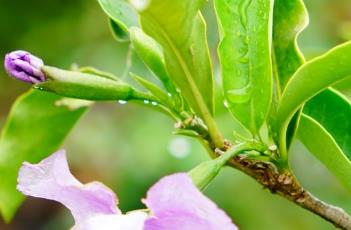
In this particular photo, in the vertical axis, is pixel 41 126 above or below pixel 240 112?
below

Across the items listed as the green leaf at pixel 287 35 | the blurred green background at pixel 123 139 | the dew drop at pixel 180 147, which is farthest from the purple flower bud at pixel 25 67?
the dew drop at pixel 180 147

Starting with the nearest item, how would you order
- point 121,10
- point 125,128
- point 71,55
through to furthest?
point 121,10 → point 125,128 → point 71,55

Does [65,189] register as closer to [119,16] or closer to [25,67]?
[25,67]

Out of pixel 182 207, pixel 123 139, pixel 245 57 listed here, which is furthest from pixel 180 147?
pixel 182 207

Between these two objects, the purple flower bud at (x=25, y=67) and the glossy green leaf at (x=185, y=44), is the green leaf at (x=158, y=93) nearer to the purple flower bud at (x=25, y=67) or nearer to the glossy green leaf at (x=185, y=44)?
the glossy green leaf at (x=185, y=44)

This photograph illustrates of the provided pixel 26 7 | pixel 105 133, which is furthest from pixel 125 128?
pixel 26 7

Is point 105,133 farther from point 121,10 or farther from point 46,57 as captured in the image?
point 121,10
